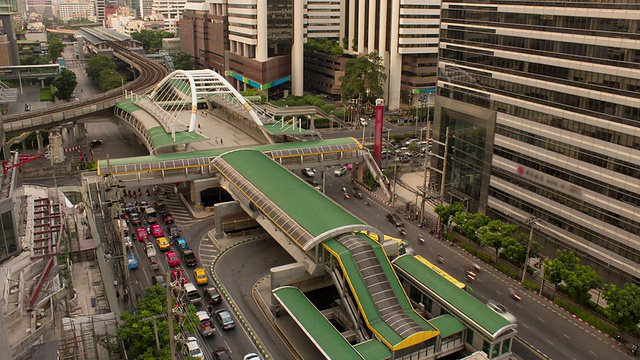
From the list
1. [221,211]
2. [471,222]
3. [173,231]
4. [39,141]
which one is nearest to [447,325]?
[471,222]

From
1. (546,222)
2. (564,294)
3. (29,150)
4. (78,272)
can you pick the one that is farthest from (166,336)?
(29,150)

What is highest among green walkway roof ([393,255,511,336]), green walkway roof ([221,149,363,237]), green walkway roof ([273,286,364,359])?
green walkway roof ([221,149,363,237])

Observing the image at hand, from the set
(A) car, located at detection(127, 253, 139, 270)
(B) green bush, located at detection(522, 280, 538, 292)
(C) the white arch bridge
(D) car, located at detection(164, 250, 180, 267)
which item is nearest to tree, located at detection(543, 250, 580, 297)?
(B) green bush, located at detection(522, 280, 538, 292)

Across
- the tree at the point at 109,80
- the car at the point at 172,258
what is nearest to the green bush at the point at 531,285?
the car at the point at 172,258

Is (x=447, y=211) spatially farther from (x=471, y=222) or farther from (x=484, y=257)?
(x=484, y=257)

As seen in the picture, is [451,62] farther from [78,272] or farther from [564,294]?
[78,272]

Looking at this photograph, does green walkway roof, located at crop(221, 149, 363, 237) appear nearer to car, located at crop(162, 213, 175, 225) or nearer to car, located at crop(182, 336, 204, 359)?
car, located at crop(162, 213, 175, 225)

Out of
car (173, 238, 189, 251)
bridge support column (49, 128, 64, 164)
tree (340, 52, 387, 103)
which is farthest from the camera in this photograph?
tree (340, 52, 387, 103)
